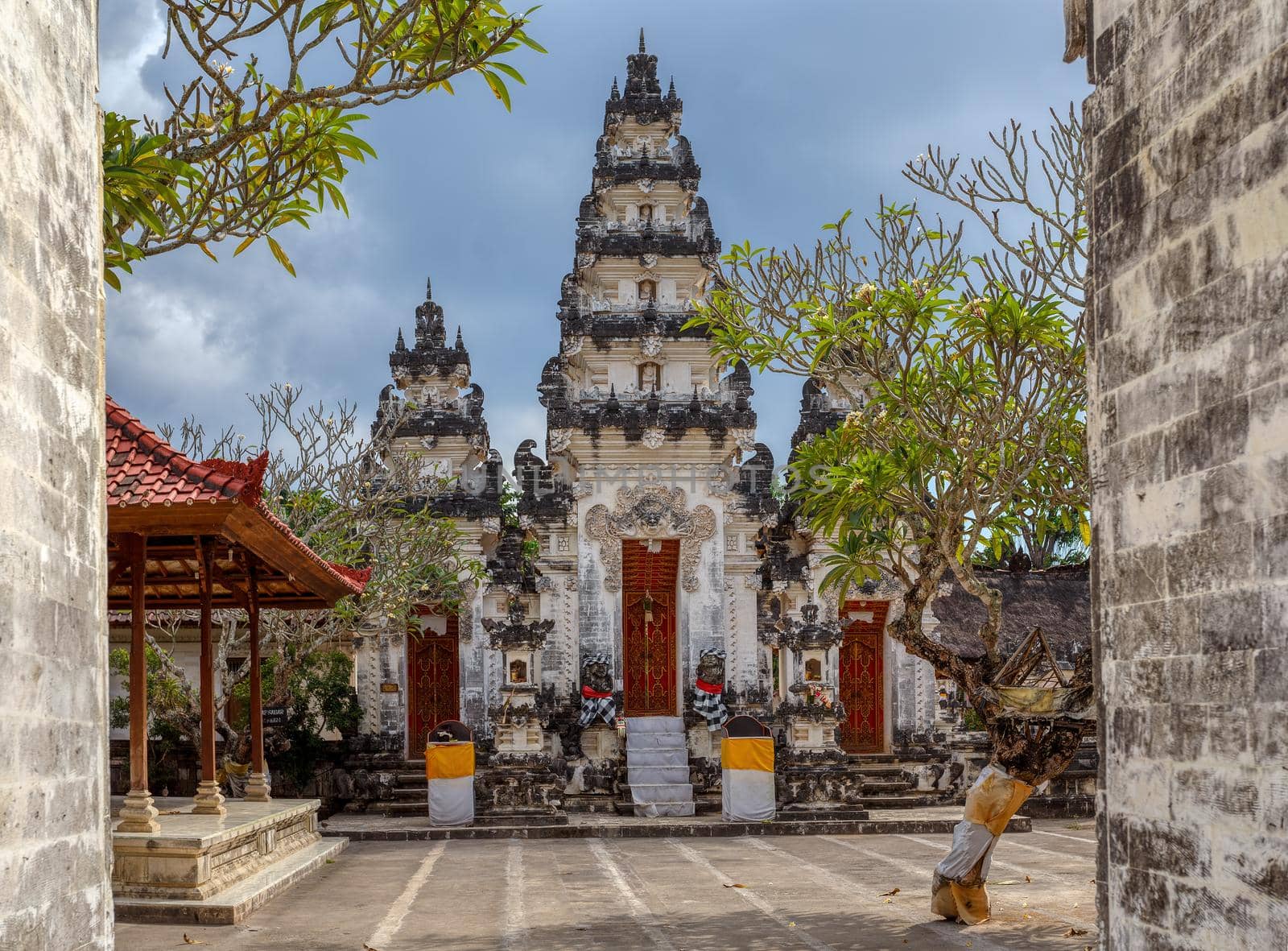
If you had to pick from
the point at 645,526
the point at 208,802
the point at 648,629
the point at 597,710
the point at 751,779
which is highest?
the point at 645,526

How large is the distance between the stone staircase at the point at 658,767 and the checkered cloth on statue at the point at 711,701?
39cm

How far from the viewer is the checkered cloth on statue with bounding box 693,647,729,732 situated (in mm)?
22469

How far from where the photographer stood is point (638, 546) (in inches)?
933

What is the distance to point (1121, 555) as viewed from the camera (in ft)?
20.0

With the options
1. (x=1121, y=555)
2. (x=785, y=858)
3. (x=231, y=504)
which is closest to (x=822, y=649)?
(x=785, y=858)

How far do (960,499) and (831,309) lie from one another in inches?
74.4

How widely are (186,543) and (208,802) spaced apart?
88.2 inches

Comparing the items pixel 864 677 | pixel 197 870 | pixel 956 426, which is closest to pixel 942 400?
pixel 956 426

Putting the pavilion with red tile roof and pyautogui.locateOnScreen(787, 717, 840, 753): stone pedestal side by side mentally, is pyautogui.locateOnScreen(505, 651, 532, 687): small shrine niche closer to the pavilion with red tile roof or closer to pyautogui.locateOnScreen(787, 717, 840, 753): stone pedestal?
pyautogui.locateOnScreen(787, 717, 840, 753): stone pedestal

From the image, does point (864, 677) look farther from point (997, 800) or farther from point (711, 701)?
point (997, 800)

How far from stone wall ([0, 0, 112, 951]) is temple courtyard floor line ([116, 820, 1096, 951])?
4.65 m

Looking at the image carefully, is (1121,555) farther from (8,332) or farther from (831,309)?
(831,309)

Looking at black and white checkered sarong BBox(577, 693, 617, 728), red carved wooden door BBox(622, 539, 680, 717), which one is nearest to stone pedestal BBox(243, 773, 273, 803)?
black and white checkered sarong BBox(577, 693, 617, 728)

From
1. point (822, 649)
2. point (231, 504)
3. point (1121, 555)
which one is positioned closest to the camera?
point (1121, 555)
